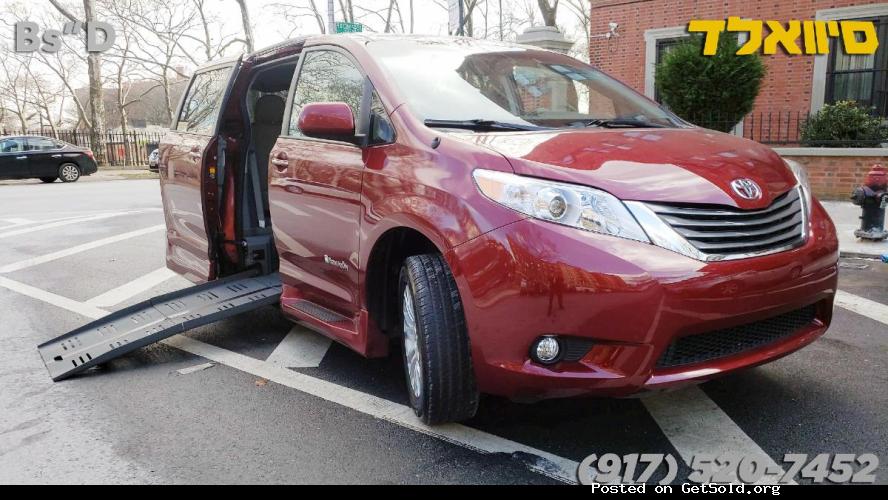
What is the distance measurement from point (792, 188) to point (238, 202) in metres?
3.61

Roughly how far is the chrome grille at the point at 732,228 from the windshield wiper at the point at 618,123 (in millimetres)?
932

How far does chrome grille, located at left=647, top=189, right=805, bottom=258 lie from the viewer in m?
2.65

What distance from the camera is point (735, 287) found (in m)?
2.61

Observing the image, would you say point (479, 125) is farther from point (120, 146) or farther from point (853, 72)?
point (120, 146)

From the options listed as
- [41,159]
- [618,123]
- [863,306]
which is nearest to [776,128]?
[863,306]

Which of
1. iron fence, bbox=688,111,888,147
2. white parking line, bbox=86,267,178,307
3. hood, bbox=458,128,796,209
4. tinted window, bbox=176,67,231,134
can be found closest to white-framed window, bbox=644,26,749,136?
iron fence, bbox=688,111,888,147

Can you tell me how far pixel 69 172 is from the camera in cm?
2184

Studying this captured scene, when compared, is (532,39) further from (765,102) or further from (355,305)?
(355,305)

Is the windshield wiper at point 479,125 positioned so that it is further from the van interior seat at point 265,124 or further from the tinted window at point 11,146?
the tinted window at point 11,146

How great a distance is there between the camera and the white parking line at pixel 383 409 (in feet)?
9.36

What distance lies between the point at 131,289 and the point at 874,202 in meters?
7.45

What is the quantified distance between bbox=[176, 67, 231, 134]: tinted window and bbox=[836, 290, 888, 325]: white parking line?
4.71 metres

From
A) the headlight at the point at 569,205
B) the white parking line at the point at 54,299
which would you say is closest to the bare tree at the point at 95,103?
the white parking line at the point at 54,299
